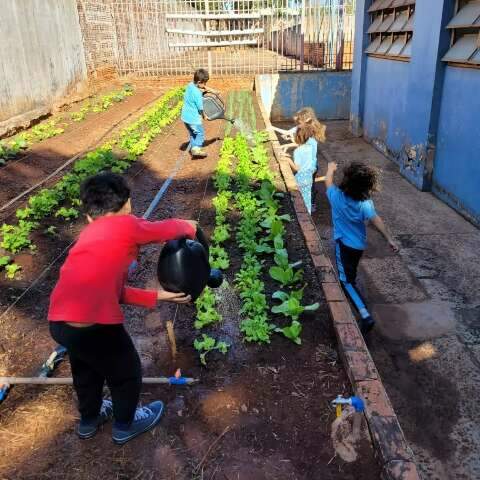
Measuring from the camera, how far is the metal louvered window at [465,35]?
22.7 ft

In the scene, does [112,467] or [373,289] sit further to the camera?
[373,289]

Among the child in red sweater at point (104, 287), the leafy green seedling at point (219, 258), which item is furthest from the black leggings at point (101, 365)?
the leafy green seedling at point (219, 258)

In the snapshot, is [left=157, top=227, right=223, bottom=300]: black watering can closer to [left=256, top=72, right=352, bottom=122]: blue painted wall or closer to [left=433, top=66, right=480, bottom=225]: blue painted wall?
[left=433, top=66, right=480, bottom=225]: blue painted wall

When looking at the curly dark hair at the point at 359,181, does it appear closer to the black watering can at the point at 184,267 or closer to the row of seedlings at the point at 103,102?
the black watering can at the point at 184,267

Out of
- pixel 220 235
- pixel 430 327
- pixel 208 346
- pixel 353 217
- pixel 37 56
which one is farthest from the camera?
pixel 37 56

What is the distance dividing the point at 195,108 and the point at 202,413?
6.52 m

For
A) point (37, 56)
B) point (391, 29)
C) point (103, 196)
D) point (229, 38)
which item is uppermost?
point (391, 29)

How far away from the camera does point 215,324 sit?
155 inches

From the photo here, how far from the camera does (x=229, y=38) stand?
2025cm

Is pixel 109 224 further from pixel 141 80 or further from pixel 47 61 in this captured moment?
pixel 141 80

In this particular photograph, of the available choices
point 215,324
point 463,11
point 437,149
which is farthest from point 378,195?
point 215,324

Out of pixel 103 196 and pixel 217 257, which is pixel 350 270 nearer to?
pixel 217 257

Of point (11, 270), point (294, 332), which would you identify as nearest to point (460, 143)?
point (294, 332)

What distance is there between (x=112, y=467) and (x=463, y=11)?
7.80 meters
